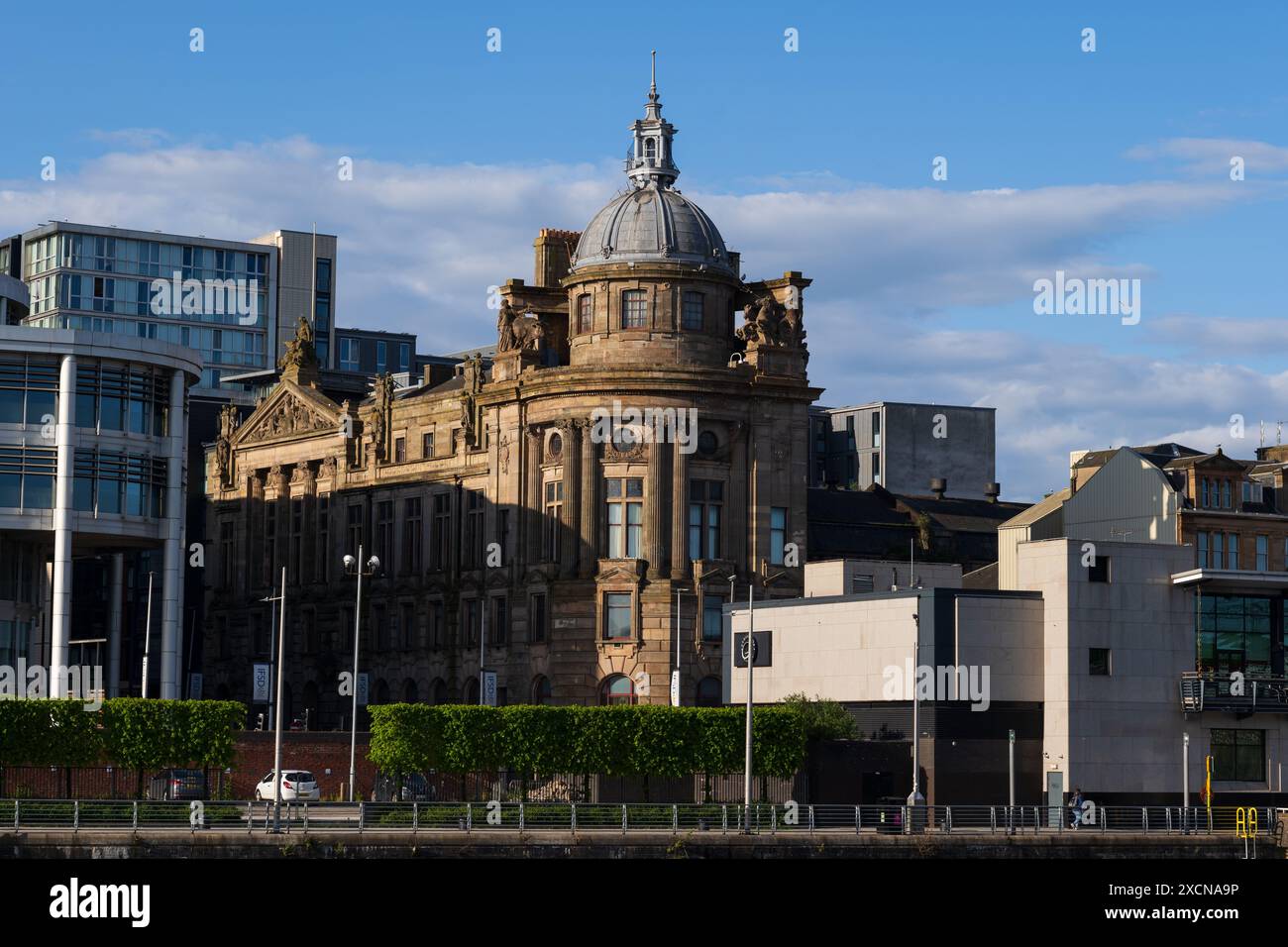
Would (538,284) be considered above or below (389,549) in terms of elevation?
above

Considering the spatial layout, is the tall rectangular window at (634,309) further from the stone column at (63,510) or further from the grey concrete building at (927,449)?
the grey concrete building at (927,449)

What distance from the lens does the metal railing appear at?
7131 cm

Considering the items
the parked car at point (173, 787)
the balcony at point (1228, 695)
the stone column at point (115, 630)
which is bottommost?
the parked car at point (173, 787)

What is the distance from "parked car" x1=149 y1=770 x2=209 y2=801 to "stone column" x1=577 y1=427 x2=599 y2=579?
1285 inches

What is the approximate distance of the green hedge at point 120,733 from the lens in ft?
272

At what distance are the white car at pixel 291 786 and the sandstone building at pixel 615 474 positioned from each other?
69.8 feet

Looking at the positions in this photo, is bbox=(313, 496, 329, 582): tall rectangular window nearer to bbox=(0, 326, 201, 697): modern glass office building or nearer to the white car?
bbox=(0, 326, 201, 697): modern glass office building

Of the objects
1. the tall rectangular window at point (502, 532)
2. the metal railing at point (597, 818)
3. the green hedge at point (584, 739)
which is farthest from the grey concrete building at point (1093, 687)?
the tall rectangular window at point (502, 532)

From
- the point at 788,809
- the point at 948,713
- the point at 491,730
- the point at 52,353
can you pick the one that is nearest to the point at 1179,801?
the point at 948,713

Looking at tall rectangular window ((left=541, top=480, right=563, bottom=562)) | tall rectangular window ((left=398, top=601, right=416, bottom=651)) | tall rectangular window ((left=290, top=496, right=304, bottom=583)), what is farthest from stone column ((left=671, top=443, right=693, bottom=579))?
tall rectangular window ((left=290, top=496, right=304, bottom=583))

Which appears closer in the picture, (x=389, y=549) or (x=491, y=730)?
(x=491, y=730)
